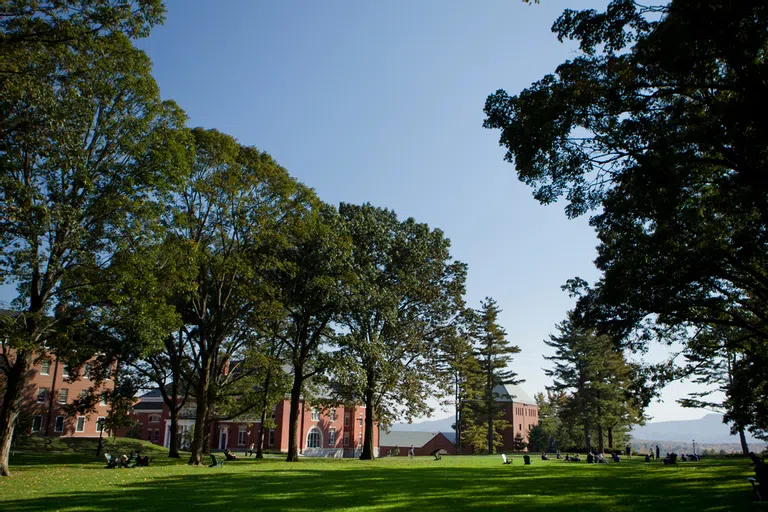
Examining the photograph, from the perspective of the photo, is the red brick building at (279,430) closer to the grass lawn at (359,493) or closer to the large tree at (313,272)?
the large tree at (313,272)

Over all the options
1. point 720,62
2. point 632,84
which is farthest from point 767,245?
point 632,84

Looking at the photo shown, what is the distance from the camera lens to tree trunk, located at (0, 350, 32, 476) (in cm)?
2042

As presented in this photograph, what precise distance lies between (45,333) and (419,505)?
1839 centimetres

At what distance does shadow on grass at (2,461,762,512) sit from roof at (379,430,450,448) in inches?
3295

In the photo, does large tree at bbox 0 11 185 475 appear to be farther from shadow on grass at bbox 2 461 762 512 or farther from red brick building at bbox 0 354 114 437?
red brick building at bbox 0 354 114 437

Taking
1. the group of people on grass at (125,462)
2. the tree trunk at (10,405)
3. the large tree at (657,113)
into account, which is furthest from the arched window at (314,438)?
the large tree at (657,113)

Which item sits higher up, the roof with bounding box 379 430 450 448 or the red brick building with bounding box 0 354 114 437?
the red brick building with bounding box 0 354 114 437

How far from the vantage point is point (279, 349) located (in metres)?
42.9

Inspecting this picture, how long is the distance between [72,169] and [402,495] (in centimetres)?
1885

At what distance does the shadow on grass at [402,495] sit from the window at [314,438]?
49.7m

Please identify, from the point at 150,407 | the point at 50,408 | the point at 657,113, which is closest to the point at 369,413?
the point at 657,113

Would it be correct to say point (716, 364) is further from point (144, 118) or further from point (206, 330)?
point (144, 118)

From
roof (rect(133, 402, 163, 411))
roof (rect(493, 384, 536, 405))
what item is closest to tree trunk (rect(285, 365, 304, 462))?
roof (rect(133, 402, 163, 411))

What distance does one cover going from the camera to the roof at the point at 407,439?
99.9 metres
